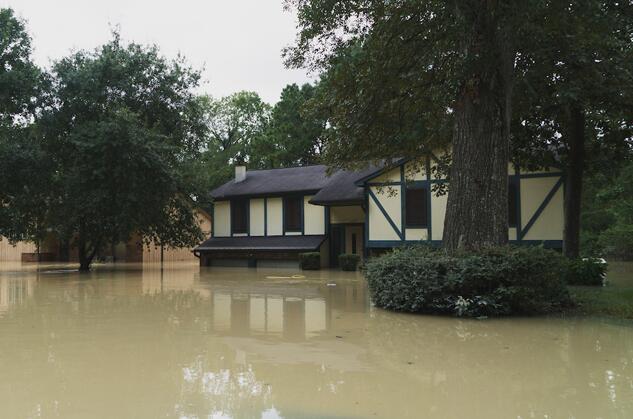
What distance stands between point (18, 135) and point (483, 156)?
20.6m

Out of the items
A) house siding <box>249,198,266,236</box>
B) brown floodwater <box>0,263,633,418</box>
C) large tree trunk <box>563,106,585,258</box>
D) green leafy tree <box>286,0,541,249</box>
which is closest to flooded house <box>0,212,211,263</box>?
house siding <box>249,198,266,236</box>

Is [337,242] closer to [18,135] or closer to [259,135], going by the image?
[18,135]

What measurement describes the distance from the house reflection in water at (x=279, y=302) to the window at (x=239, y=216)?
790 centimetres

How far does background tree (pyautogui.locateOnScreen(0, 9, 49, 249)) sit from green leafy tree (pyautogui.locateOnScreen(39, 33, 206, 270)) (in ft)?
2.70

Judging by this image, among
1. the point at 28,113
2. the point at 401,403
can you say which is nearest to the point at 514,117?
the point at 401,403

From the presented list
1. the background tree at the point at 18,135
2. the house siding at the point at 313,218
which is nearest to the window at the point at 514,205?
the house siding at the point at 313,218

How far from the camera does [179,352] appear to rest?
7.06 metres

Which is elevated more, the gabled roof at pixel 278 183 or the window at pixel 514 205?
the gabled roof at pixel 278 183

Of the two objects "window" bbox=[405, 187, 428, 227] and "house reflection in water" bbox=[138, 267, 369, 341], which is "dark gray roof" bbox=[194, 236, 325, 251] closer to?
"house reflection in water" bbox=[138, 267, 369, 341]

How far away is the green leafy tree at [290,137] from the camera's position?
40875 millimetres

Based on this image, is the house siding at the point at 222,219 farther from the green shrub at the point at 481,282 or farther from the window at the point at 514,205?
the green shrub at the point at 481,282

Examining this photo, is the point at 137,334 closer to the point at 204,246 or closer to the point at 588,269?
the point at 588,269

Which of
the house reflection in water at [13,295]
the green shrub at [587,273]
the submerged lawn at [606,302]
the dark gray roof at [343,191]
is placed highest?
the dark gray roof at [343,191]

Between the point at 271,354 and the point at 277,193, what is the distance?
66.2ft
